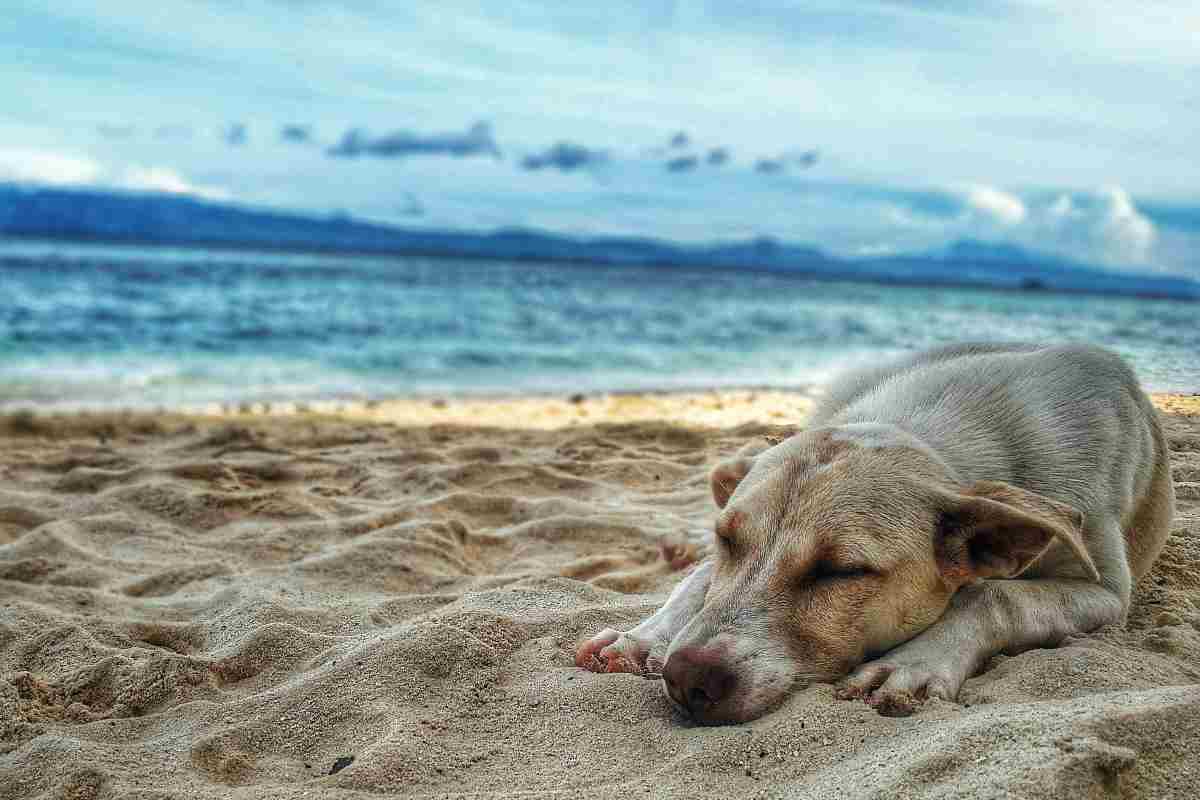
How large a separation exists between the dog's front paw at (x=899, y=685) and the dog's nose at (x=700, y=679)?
1.13 feet

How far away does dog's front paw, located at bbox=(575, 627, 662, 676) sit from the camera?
3.39 meters

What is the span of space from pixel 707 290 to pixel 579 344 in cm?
3271

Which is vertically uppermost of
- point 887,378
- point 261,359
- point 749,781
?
point 887,378

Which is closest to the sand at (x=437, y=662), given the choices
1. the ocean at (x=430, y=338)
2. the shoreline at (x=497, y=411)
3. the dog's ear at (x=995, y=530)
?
the dog's ear at (x=995, y=530)

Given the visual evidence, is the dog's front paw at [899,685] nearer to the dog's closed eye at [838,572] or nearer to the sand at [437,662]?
the sand at [437,662]

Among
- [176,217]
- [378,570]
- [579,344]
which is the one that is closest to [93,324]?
[579,344]

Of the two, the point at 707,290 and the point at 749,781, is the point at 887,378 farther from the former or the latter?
the point at 707,290

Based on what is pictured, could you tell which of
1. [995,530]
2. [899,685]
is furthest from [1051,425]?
[899,685]

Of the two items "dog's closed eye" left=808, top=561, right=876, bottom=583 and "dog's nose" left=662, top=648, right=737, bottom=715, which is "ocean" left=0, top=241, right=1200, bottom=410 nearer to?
"dog's closed eye" left=808, top=561, right=876, bottom=583

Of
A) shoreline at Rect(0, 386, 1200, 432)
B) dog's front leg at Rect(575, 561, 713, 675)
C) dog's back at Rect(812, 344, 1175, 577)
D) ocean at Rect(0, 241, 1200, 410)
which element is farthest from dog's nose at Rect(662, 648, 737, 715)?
shoreline at Rect(0, 386, 1200, 432)

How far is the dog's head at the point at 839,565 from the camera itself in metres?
2.87

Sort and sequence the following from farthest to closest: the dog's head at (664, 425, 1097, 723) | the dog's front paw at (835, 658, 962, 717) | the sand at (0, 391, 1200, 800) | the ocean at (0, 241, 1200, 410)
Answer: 1. the ocean at (0, 241, 1200, 410)
2. the dog's head at (664, 425, 1097, 723)
3. the dog's front paw at (835, 658, 962, 717)
4. the sand at (0, 391, 1200, 800)

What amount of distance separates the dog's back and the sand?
0.38 meters

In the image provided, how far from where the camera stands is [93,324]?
67.9ft
